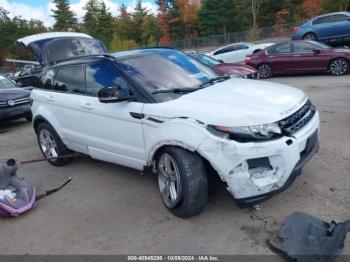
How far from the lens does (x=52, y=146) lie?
6191mm

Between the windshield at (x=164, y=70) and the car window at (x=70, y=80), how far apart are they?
85cm

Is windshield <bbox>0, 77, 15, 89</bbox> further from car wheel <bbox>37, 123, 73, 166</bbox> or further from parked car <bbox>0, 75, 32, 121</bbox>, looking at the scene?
car wheel <bbox>37, 123, 73, 166</bbox>

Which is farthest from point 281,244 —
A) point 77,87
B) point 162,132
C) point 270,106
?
point 77,87

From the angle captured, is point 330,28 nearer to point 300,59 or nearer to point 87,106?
point 300,59

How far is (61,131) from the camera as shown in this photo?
5.75 metres

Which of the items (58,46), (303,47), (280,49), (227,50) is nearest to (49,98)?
(58,46)

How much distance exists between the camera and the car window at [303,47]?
525 inches

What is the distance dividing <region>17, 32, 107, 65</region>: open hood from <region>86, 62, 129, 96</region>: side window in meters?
5.61

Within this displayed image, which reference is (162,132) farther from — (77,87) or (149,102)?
(77,87)

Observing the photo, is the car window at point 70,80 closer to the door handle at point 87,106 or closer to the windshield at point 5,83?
the door handle at point 87,106

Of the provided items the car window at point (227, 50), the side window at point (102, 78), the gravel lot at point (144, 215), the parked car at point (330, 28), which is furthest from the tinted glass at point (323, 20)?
the side window at point (102, 78)

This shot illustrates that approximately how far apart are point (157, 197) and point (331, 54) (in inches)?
414

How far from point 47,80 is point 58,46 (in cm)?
532

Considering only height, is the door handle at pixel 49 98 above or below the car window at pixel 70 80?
below
